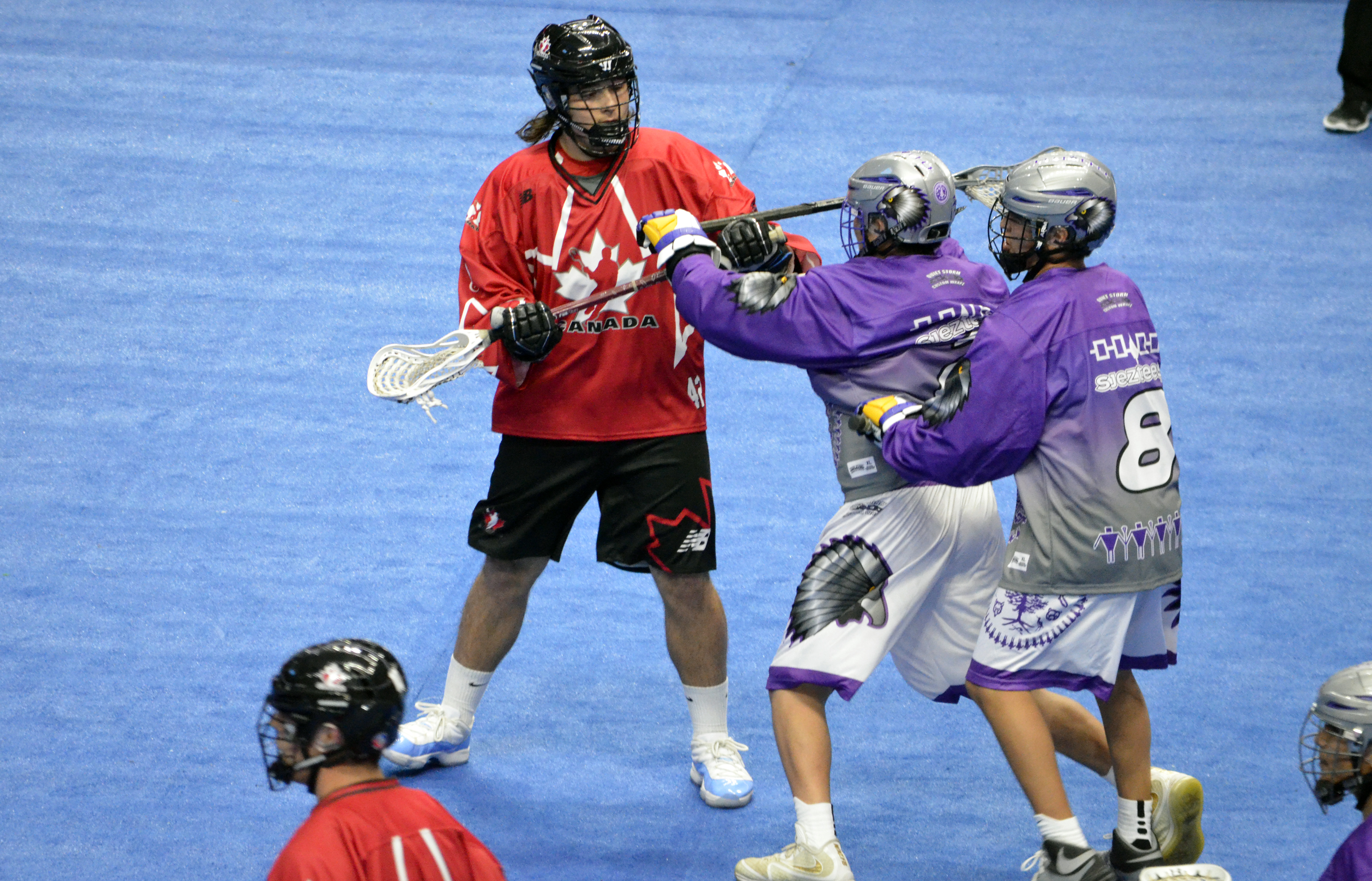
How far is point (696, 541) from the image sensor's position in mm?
4035

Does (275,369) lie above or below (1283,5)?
below

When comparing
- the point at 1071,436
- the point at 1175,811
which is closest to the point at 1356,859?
the point at 1071,436

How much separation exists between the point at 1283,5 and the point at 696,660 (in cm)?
809

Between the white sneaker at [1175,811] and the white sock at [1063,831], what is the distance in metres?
0.32

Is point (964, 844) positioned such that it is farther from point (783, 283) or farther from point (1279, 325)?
point (1279, 325)

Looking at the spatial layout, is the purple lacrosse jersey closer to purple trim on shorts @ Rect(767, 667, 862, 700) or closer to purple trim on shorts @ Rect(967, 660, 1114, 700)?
purple trim on shorts @ Rect(967, 660, 1114, 700)

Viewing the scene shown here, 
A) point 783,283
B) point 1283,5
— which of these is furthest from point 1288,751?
point 1283,5

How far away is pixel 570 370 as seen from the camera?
399 centimetres

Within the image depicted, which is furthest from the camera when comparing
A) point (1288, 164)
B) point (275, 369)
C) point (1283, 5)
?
point (1283, 5)

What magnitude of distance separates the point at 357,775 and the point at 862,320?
1.56 metres

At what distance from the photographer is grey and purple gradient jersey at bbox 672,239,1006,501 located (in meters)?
3.41

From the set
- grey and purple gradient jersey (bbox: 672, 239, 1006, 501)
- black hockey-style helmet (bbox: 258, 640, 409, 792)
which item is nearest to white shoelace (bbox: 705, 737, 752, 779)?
grey and purple gradient jersey (bbox: 672, 239, 1006, 501)

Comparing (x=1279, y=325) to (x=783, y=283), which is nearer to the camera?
(x=783, y=283)

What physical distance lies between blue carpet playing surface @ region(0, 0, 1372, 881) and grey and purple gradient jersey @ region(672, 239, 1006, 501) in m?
1.26
